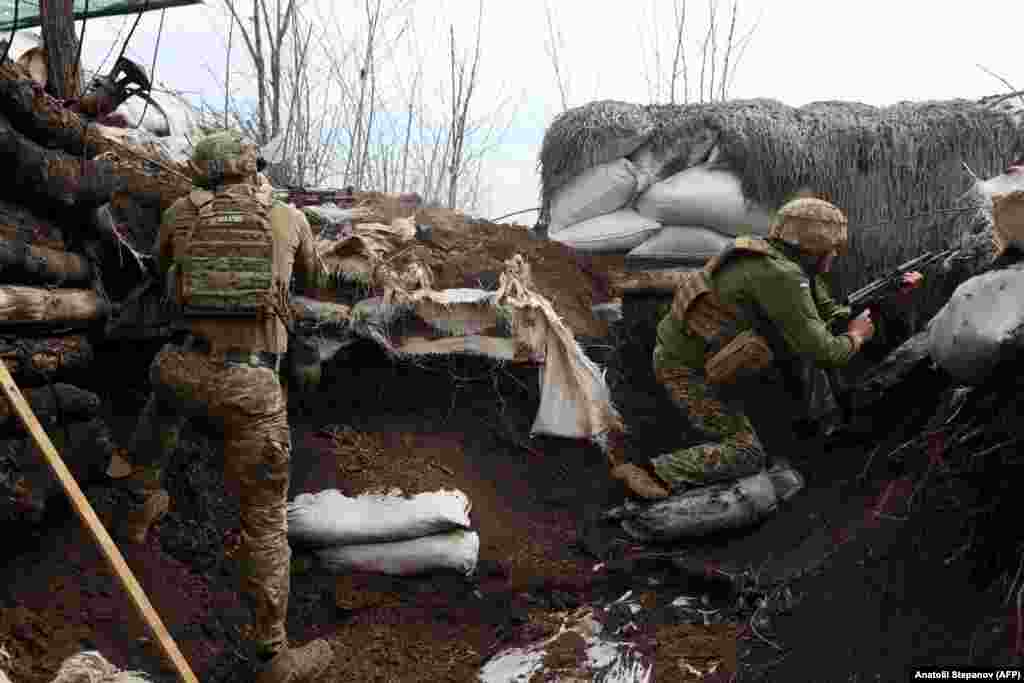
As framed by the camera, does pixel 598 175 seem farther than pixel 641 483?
Yes

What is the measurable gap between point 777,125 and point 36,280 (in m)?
3.75

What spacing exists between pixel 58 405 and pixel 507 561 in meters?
1.80

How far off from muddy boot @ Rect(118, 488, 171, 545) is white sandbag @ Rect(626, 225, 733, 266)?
303 centimetres

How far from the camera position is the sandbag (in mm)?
3762

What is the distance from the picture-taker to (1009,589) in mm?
2533

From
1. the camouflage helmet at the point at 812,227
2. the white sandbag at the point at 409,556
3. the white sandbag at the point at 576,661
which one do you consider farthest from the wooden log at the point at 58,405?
the camouflage helmet at the point at 812,227

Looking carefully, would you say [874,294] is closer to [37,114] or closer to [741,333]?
[741,333]

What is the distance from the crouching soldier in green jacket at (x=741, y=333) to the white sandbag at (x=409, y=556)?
0.83 metres

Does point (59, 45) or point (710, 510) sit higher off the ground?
point (59, 45)

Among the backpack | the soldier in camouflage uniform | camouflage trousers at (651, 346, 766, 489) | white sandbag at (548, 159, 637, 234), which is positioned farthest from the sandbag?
white sandbag at (548, 159, 637, 234)

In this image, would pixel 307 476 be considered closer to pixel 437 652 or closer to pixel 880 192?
pixel 437 652

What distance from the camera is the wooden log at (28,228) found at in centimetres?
310

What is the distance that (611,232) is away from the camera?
5.35 metres

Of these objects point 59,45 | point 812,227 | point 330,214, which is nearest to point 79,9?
point 59,45
